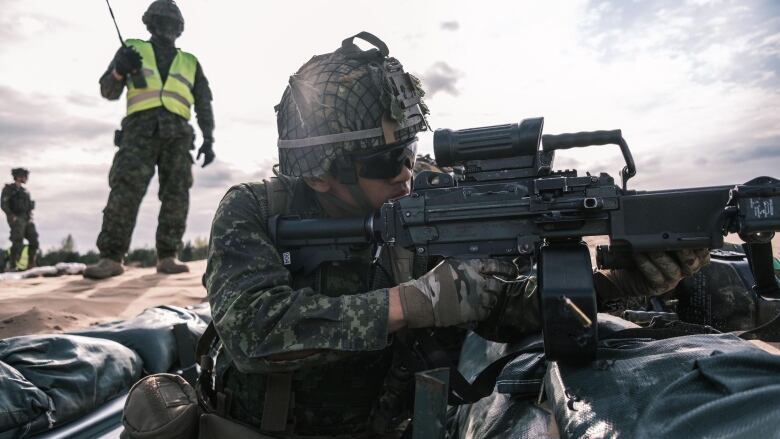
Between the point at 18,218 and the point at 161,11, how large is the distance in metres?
10.0

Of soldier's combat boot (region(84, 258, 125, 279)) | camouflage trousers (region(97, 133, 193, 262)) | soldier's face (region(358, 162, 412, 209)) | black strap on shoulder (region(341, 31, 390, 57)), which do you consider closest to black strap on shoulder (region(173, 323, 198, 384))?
soldier's face (region(358, 162, 412, 209))

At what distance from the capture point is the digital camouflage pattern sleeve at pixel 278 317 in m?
1.89

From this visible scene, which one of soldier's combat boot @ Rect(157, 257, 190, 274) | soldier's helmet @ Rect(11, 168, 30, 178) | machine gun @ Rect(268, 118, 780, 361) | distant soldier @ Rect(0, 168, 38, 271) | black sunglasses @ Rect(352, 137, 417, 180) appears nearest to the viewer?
machine gun @ Rect(268, 118, 780, 361)

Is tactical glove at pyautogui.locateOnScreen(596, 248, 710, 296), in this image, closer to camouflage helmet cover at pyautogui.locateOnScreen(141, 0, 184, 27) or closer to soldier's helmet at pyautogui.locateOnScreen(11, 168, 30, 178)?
camouflage helmet cover at pyautogui.locateOnScreen(141, 0, 184, 27)

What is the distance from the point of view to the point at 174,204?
7438 mm

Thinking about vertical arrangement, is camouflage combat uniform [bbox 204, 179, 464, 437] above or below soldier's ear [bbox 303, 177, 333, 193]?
below

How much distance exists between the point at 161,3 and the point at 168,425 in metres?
6.22

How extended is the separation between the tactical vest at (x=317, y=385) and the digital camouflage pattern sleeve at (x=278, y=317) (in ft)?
0.82

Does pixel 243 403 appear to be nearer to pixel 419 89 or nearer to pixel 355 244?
pixel 355 244

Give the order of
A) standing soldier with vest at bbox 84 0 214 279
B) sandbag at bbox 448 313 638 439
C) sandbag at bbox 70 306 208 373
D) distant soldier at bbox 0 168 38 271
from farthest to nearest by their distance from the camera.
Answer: distant soldier at bbox 0 168 38 271, standing soldier with vest at bbox 84 0 214 279, sandbag at bbox 70 306 208 373, sandbag at bbox 448 313 638 439

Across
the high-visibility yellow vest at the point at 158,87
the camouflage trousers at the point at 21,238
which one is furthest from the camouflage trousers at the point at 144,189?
the camouflage trousers at the point at 21,238

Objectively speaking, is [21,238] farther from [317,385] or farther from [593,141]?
[593,141]

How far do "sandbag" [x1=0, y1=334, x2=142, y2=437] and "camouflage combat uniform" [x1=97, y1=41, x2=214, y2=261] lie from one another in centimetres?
399

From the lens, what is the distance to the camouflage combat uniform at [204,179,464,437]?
1.89 m
